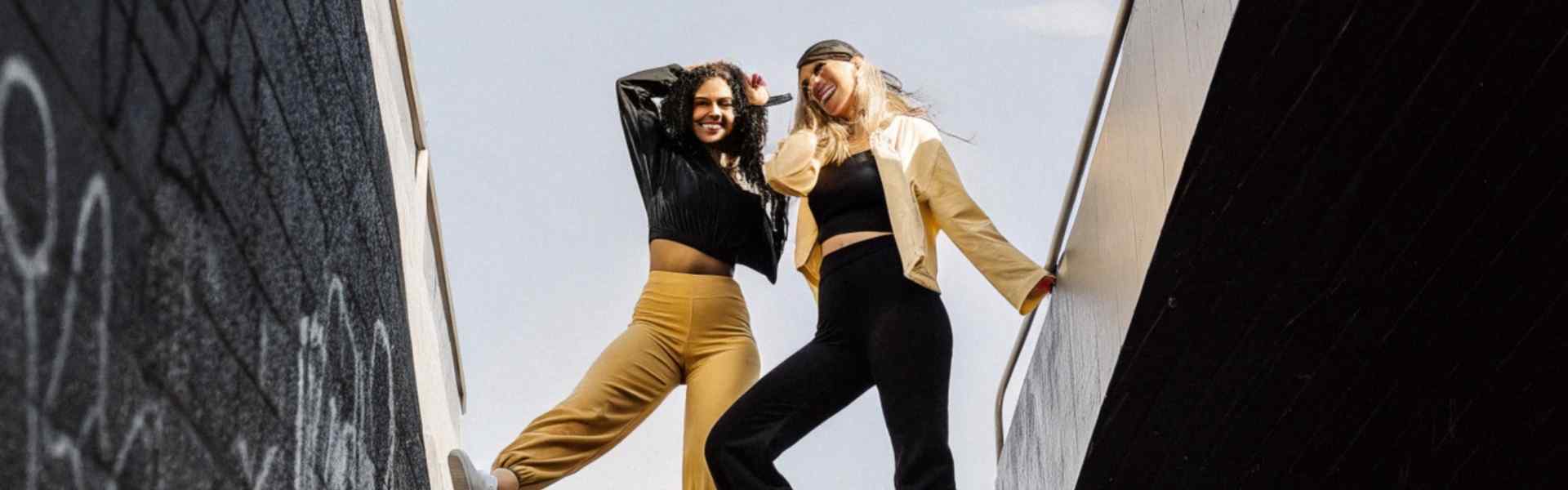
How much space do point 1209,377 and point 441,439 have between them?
8.26 ft

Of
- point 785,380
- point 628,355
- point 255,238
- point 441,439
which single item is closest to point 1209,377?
point 785,380

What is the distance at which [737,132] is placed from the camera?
7012mm

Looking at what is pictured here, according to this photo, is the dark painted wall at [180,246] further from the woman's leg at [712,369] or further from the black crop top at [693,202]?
the black crop top at [693,202]

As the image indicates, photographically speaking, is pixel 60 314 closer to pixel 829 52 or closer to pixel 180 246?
pixel 180 246

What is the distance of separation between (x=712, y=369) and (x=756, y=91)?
3.76 feet

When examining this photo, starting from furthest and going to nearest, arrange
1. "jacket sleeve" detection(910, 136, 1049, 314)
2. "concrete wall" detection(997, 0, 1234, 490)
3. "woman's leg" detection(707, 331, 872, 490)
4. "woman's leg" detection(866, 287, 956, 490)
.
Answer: "jacket sleeve" detection(910, 136, 1049, 314)
"woman's leg" detection(707, 331, 872, 490)
"woman's leg" detection(866, 287, 956, 490)
"concrete wall" detection(997, 0, 1234, 490)

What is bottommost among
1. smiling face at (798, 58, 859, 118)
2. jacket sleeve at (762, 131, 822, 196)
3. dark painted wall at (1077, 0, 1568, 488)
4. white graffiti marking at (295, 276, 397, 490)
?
dark painted wall at (1077, 0, 1568, 488)

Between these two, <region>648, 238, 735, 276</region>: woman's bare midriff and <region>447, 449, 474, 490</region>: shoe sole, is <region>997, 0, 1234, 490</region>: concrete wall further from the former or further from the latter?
<region>447, 449, 474, 490</region>: shoe sole

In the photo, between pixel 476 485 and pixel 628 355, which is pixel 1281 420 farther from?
pixel 476 485

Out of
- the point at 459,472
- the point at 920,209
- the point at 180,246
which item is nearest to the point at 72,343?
the point at 180,246

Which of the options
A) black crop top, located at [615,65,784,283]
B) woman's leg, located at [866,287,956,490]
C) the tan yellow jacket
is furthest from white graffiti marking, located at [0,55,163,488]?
black crop top, located at [615,65,784,283]

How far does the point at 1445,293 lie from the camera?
207 inches

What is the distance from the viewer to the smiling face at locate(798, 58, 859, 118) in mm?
6340

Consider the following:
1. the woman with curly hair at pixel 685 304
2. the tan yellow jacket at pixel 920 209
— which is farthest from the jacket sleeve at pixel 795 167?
the woman with curly hair at pixel 685 304
